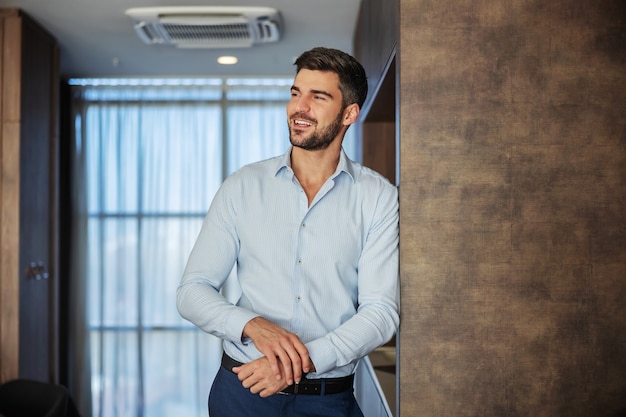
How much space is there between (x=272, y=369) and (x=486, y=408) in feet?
1.82

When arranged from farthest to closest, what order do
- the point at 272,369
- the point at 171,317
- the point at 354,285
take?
the point at 171,317 → the point at 354,285 → the point at 272,369

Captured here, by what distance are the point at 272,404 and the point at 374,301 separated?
38 cm

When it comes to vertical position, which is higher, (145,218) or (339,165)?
(339,165)

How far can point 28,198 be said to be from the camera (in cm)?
390

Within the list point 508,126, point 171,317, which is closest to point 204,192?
point 171,317

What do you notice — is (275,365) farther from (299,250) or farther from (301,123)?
(301,123)

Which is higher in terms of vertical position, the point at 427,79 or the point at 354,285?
the point at 427,79

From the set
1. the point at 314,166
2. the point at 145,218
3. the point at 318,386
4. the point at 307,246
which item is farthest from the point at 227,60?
the point at 318,386

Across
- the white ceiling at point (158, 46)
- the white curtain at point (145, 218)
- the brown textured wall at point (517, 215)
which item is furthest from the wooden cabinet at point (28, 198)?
the brown textured wall at point (517, 215)

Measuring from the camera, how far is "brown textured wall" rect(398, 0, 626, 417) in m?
1.82

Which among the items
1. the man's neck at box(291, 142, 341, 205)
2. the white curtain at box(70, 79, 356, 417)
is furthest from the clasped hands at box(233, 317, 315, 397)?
the white curtain at box(70, 79, 356, 417)

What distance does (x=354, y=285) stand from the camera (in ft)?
6.47

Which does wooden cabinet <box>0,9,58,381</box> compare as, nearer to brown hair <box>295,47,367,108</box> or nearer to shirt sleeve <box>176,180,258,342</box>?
shirt sleeve <box>176,180,258,342</box>

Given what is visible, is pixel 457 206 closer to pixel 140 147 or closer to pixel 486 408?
pixel 486 408
